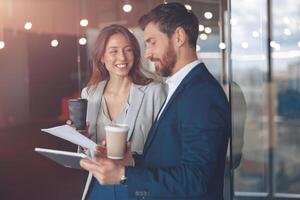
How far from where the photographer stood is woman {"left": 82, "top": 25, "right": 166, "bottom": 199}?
205cm

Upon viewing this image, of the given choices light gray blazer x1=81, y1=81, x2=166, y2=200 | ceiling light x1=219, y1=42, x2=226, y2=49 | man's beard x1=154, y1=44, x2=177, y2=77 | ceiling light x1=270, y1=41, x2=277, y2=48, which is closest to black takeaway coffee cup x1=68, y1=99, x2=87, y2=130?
light gray blazer x1=81, y1=81, x2=166, y2=200

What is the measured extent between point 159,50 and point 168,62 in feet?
0.21

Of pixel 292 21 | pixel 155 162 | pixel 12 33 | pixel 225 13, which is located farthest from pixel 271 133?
pixel 12 33

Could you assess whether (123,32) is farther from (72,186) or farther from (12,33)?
(72,186)

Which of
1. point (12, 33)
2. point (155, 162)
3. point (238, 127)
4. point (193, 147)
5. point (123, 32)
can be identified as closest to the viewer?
point (193, 147)

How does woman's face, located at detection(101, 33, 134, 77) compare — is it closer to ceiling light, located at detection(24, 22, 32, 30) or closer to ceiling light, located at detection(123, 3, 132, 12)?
ceiling light, located at detection(123, 3, 132, 12)

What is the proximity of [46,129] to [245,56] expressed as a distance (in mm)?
1751

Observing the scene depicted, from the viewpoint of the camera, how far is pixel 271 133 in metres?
3.81

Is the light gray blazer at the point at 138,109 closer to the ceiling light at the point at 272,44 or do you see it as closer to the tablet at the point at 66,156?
the tablet at the point at 66,156

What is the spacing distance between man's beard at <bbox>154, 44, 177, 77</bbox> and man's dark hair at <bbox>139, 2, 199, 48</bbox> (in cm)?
7

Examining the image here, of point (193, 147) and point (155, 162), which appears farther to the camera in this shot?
point (155, 162)

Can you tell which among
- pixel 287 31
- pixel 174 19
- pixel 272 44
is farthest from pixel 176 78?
pixel 287 31

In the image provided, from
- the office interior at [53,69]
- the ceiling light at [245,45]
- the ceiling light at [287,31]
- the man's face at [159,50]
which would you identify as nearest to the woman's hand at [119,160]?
the office interior at [53,69]

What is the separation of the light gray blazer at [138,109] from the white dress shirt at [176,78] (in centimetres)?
4
